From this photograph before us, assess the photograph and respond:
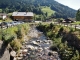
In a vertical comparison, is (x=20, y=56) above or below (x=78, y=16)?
above

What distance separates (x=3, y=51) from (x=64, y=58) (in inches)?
426

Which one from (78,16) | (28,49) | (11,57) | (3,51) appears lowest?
(78,16)

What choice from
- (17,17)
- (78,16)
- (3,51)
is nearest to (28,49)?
(3,51)

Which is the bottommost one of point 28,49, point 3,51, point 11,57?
point 28,49

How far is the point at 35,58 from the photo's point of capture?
3070 cm

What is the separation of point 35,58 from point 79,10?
9850 centimetres

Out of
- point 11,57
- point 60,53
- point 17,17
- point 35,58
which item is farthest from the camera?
point 17,17

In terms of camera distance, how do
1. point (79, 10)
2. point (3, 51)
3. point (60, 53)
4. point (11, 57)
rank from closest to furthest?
point (3, 51), point (11, 57), point (60, 53), point (79, 10)

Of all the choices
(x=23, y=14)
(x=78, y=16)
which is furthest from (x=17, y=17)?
(x=78, y=16)

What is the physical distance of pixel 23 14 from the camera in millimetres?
117250

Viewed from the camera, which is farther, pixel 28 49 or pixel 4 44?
pixel 28 49

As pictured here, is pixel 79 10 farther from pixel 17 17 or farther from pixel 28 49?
pixel 28 49

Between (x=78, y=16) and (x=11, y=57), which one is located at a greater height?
(x=11, y=57)

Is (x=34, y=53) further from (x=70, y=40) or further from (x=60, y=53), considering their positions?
(x=70, y=40)
